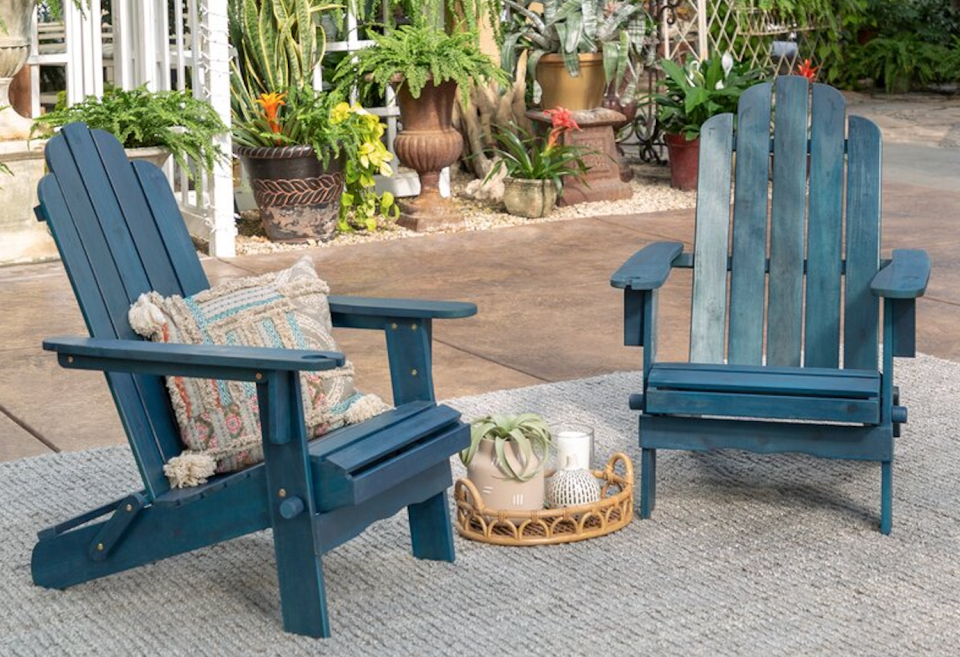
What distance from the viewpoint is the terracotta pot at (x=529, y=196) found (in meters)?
6.72

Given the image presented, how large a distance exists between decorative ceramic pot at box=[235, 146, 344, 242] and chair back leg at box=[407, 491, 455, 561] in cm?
322

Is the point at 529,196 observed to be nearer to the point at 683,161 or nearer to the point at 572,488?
the point at 683,161

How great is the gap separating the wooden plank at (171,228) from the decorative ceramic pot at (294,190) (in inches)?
113

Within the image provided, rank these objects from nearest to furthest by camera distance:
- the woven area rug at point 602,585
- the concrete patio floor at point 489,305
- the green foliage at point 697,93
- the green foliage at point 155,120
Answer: the woven area rug at point 602,585 < the concrete patio floor at point 489,305 < the green foliage at point 155,120 < the green foliage at point 697,93

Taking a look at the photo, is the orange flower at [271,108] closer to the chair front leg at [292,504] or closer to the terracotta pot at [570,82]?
the terracotta pot at [570,82]

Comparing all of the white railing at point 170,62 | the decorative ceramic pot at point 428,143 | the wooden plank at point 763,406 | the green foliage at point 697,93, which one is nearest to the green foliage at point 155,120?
the white railing at point 170,62

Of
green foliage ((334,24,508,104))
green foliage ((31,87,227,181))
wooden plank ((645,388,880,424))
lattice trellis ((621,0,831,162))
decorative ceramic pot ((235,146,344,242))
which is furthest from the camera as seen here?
lattice trellis ((621,0,831,162))

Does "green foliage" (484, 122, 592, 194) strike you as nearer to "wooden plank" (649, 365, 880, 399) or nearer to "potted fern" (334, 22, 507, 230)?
"potted fern" (334, 22, 507, 230)

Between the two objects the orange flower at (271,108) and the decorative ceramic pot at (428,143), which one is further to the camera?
the decorative ceramic pot at (428,143)

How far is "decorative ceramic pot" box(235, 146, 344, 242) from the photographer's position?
19.6ft

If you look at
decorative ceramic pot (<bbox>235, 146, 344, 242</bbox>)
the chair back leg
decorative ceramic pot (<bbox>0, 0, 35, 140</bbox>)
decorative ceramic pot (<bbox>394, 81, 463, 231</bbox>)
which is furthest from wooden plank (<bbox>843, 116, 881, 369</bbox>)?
decorative ceramic pot (<bbox>0, 0, 35, 140</bbox>)

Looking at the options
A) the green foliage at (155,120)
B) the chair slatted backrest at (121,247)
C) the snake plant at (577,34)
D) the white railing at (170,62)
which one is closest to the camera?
the chair slatted backrest at (121,247)

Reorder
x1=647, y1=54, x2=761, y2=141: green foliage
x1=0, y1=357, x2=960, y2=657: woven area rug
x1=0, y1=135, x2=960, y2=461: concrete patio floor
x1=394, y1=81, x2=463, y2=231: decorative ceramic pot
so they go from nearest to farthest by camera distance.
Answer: x1=0, y1=357, x2=960, y2=657: woven area rug < x1=0, y1=135, x2=960, y2=461: concrete patio floor < x1=394, y1=81, x2=463, y2=231: decorative ceramic pot < x1=647, y1=54, x2=761, y2=141: green foliage

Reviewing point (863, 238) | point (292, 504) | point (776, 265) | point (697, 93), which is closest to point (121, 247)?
point (292, 504)
